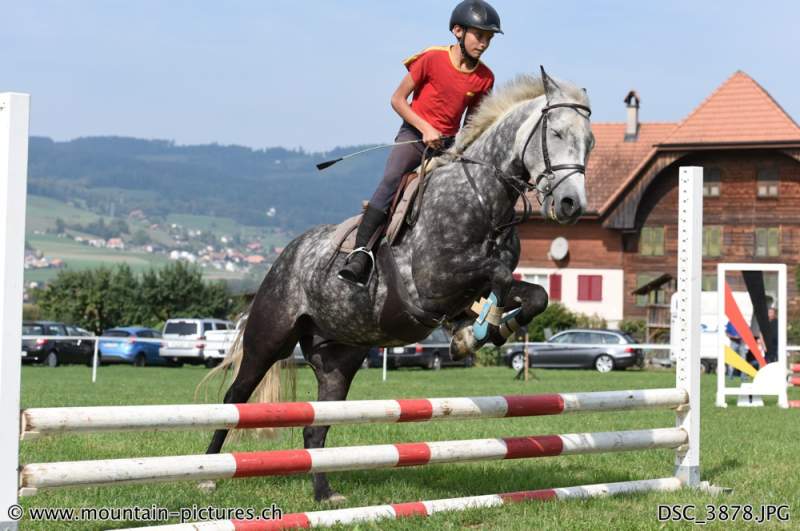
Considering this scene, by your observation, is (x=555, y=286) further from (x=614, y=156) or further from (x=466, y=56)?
(x=466, y=56)

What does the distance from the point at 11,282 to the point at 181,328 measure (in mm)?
35327

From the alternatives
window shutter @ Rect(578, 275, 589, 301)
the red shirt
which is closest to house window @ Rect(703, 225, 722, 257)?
window shutter @ Rect(578, 275, 589, 301)

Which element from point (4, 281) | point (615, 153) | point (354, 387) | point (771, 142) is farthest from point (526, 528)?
point (615, 153)

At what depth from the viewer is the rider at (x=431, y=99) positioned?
6.87m

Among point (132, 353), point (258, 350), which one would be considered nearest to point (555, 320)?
point (132, 353)

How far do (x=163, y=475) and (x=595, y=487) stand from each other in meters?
3.01

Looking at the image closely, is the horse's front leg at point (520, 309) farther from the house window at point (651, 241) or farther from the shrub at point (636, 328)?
the house window at point (651, 241)

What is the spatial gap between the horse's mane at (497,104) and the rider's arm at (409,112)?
184mm

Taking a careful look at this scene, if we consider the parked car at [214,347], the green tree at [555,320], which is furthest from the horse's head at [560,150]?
the green tree at [555,320]

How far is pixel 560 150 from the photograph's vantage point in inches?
251

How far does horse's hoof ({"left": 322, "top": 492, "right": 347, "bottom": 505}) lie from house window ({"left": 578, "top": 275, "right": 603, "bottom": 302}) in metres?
48.3

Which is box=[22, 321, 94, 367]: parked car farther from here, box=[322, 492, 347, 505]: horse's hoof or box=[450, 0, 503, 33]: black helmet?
box=[450, 0, 503, 33]: black helmet

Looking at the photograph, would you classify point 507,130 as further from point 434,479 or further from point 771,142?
point 771,142

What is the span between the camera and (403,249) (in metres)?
6.91
